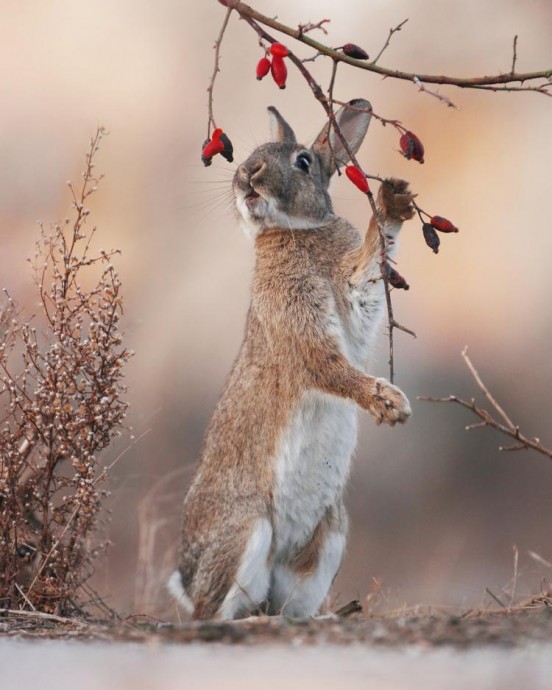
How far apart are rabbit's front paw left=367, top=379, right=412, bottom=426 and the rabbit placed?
0.19m

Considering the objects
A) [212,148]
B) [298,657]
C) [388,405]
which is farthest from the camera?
[388,405]

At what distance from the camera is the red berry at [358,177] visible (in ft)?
12.3

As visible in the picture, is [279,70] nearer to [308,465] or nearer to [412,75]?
[412,75]

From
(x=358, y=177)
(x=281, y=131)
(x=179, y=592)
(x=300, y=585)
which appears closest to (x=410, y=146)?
(x=358, y=177)

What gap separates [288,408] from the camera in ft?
15.9

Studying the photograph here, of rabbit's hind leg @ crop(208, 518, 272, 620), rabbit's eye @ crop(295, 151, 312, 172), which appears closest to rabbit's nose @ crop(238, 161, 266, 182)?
rabbit's eye @ crop(295, 151, 312, 172)

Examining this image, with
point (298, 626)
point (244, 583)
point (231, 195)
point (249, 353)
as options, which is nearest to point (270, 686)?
point (298, 626)

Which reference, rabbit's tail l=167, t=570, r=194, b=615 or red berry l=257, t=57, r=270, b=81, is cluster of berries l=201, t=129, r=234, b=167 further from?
rabbit's tail l=167, t=570, r=194, b=615

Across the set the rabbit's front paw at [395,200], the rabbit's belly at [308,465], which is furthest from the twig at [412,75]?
the rabbit's belly at [308,465]

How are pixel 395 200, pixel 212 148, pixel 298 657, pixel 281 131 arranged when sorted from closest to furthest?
1. pixel 298 657
2. pixel 212 148
3. pixel 395 200
4. pixel 281 131

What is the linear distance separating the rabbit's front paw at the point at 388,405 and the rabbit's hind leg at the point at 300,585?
0.83 metres

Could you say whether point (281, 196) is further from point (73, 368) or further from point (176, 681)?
point (176, 681)

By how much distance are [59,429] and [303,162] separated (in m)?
1.57

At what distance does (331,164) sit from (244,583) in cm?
190
